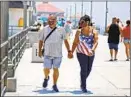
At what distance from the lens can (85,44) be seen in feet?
32.1

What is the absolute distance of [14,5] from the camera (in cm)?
3441

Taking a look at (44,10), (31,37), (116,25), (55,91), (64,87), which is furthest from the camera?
(44,10)

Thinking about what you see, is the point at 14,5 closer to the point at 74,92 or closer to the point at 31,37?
the point at 31,37

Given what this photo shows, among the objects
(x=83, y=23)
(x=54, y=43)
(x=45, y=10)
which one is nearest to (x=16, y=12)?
(x=45, y=10)

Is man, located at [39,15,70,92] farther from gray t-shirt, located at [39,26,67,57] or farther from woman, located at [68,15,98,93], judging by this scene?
woman, located at [68,15,98,93]

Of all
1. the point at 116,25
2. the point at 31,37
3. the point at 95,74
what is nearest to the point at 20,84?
the point at 95,74

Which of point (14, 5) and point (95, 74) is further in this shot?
point (14, 5)

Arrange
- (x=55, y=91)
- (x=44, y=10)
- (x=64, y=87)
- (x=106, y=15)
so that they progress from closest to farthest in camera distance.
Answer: (x=55, y=91) < (x=64, y=87) < (x=44, y=10) < (x=106, y=15)

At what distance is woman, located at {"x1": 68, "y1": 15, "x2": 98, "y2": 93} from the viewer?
972cm

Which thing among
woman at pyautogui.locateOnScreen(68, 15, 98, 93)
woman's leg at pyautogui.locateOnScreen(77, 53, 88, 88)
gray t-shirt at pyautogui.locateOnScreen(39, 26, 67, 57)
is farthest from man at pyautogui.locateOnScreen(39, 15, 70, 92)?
woman's leg at pyautogui.locateOnScreen(77, 53, 88, 88)

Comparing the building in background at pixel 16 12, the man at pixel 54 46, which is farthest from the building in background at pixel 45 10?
the man at pixel 54 46

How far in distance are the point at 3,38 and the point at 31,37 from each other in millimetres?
18958

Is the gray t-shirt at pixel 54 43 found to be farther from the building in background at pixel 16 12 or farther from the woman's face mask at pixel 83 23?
the building in background at pixel 16 12

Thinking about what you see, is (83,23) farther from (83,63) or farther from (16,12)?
(16,12)
